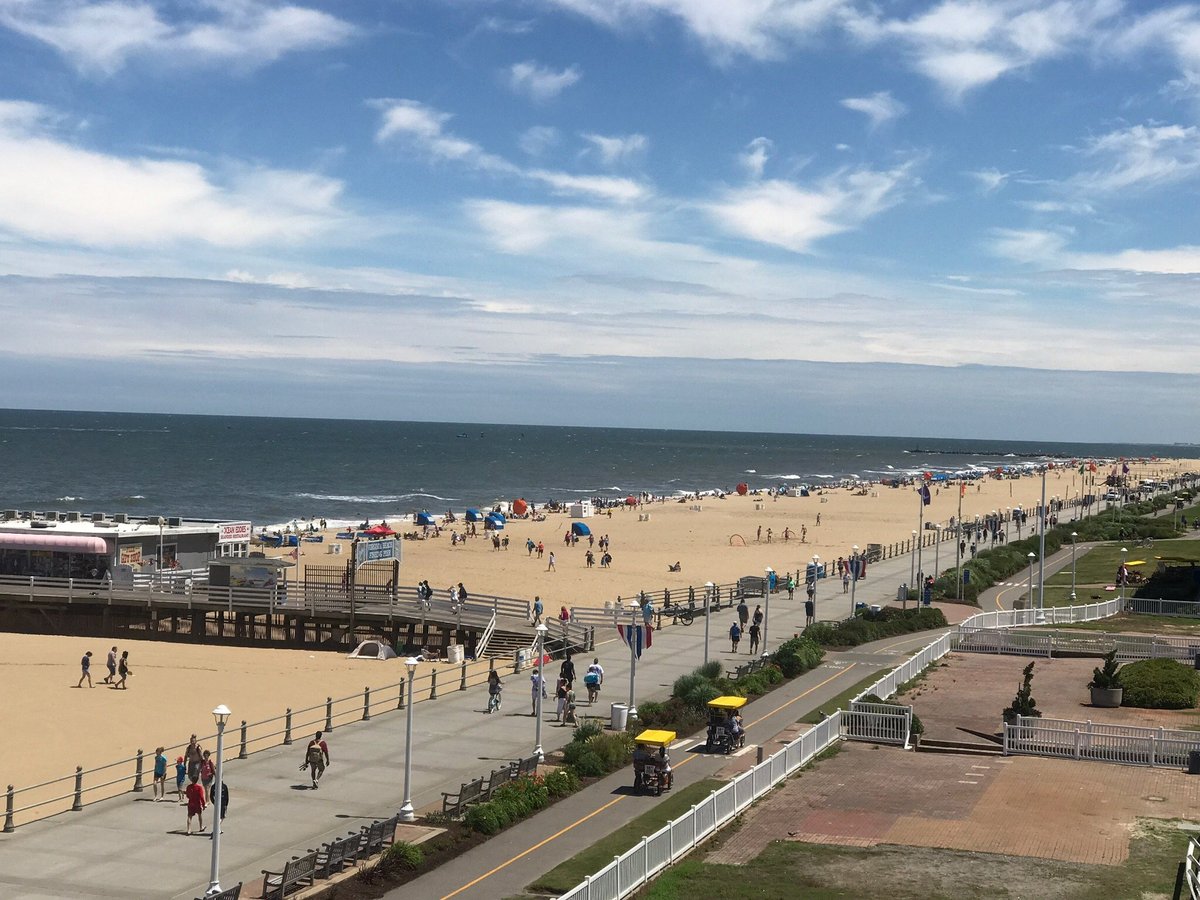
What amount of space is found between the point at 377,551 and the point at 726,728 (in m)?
25.3

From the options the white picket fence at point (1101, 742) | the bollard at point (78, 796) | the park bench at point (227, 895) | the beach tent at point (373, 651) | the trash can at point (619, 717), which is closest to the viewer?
the park bench at point (227, 895)

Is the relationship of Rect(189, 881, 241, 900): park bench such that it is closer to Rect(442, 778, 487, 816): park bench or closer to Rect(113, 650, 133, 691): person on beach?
Rect(442, 778, 487, 816): park bench

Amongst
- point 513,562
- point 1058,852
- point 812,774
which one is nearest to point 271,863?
point 812,774

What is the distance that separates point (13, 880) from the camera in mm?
17375

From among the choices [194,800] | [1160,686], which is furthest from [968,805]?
[194,800]

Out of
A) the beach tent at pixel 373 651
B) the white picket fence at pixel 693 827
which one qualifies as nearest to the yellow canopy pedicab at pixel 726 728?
the white picket fence at pixel 693 827

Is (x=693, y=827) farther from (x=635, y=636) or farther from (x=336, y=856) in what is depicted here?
(x=635, y=636)

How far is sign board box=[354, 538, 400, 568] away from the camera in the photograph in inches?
1861

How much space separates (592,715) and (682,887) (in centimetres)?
1272

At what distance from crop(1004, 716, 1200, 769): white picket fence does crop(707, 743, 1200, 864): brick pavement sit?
1.21ft

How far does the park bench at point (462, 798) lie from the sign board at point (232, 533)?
108ft

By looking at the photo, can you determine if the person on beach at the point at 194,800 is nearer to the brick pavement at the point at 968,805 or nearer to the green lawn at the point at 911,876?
the green lawn at the point at 911,876

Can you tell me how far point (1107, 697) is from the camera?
Answer: 29.2m

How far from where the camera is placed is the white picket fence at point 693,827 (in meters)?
15.6
